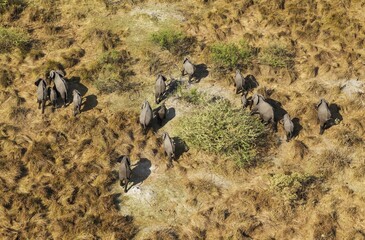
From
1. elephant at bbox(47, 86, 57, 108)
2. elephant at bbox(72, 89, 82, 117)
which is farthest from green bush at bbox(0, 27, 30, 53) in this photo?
elephant at bbox(72, 89, 82, 117)

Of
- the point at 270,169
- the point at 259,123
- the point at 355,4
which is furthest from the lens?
the point at 355,4

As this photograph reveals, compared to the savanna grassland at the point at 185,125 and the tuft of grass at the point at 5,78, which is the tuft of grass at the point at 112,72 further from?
the tuft of grass at the point at 5,78

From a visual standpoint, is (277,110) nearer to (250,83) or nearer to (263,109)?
(263,109)

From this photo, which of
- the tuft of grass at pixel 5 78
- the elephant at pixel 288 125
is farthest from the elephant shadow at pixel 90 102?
the elephant at pixel 288 125

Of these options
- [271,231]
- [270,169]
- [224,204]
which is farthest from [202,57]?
[271,231]

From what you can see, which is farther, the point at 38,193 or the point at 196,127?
the point at 196,127

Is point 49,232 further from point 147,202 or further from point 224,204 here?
point 224,204
